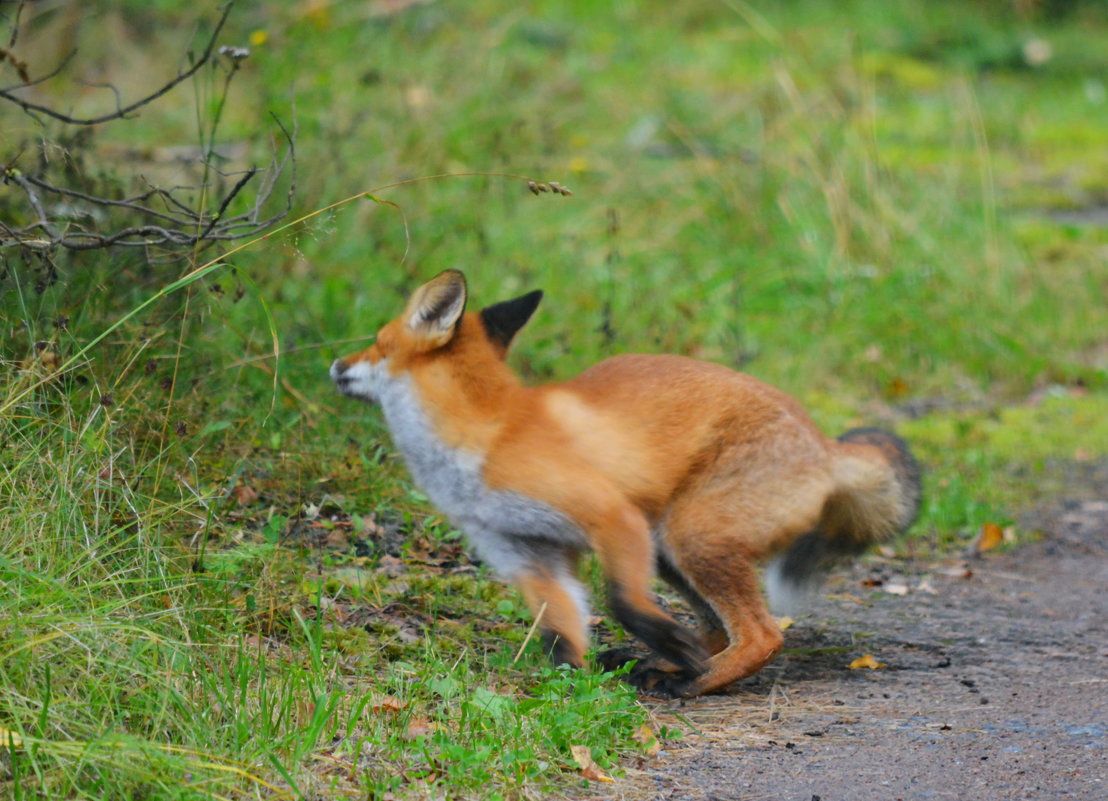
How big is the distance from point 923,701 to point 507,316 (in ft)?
6.39

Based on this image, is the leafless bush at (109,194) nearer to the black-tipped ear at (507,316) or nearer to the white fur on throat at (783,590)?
the black-tipped ear at (507,316)

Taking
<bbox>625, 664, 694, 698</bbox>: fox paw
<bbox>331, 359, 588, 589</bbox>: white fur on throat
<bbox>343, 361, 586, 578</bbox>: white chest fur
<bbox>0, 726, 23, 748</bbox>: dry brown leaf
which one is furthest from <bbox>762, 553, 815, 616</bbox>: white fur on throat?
<bbox>0, 726, 23, 748</bbox>: dry brown leaf

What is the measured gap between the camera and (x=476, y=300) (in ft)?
23.8

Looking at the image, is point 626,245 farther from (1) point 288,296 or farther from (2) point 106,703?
(2) point 106,703

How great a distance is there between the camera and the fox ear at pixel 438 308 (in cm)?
405

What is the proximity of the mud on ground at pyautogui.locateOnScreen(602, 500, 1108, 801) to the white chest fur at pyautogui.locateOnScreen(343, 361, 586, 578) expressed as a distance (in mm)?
675

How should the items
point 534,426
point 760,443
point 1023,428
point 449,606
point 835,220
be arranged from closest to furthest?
point 534,426, point 760,443, point 449,606, point 1023,428, point 835,220

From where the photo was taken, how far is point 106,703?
9.80 ft

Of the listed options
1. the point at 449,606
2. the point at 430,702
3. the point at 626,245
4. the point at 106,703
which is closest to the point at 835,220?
the point at 626,245

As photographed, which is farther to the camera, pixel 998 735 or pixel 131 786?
pixel 998 735

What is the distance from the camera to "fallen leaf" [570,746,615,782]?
3.32 m

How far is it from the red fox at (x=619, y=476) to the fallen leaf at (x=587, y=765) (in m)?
0.53

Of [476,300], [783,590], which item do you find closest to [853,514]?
[783,590]

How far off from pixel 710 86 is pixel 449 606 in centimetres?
950
